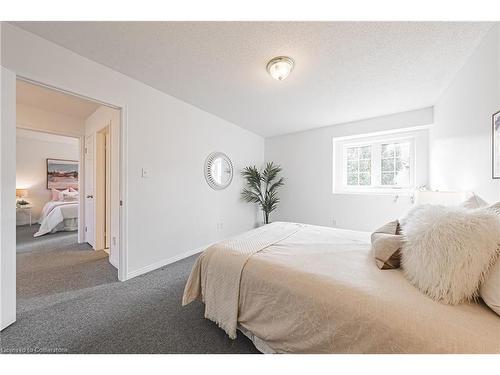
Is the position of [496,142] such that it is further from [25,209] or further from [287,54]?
[25,209]

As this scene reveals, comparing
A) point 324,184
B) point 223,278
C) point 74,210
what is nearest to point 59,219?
point 74,210

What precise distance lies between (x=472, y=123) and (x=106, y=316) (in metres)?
3.52

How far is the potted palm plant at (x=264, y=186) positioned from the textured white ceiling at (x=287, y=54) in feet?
5.25

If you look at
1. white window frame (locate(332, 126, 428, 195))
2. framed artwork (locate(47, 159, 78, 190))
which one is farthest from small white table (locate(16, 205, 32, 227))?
white window frame (locate(332, 126, 428, 195))

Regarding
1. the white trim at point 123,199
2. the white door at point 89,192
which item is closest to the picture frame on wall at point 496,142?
the white trim at point 123,199

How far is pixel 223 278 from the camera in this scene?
127cm

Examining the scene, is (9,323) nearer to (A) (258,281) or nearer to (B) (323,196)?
(A) (258,281)

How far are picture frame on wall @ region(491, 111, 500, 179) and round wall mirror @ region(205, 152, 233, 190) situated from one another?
2985 mm

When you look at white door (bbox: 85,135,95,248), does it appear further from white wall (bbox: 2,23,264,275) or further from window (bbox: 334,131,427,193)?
window (bbox: 334,131,427,193)

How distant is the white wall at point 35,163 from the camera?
15.6 ft

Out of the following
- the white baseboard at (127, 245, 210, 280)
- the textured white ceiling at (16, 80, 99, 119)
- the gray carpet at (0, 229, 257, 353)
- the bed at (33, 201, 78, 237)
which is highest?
the textured white ceiling at (16, 80, 99, 119)

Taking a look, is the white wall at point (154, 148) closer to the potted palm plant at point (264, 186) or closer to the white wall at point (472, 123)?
the potted palm plant at point (264, 186)

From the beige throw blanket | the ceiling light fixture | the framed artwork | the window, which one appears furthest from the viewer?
the framed artwork

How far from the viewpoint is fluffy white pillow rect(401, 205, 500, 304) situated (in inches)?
30.4
